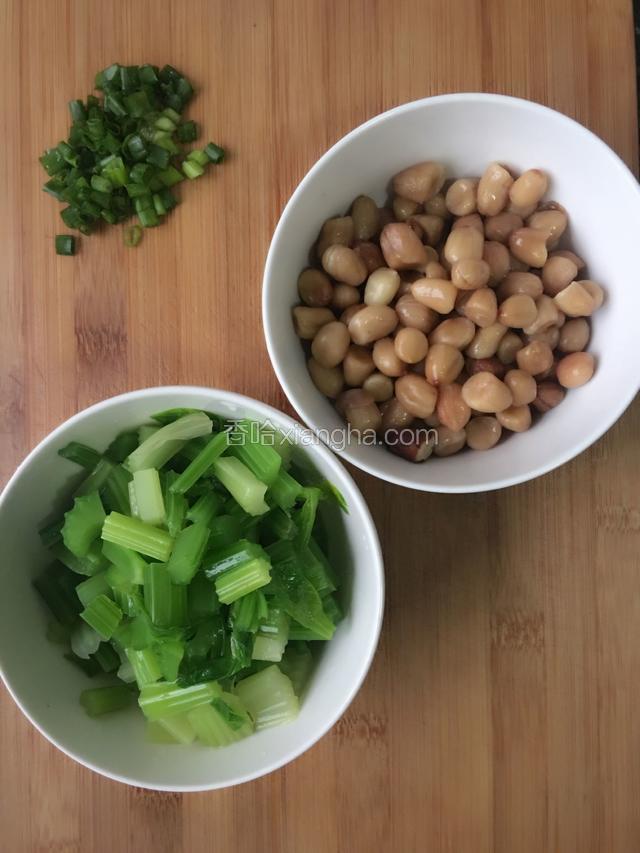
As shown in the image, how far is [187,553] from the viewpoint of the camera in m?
0.84

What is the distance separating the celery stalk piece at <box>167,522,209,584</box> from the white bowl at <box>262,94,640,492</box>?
0.58ft

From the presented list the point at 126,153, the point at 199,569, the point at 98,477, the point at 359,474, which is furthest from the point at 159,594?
the point at 126,153

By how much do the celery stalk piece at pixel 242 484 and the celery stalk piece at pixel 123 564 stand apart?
0.13 m

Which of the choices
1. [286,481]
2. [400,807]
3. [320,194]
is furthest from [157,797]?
[320,194]

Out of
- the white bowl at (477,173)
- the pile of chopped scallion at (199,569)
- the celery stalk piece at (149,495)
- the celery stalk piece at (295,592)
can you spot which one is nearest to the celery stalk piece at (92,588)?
the pile of chopped scallion at (199,569)

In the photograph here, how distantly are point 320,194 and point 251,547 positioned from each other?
426 mm

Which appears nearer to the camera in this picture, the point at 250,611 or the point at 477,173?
the point at 250,611

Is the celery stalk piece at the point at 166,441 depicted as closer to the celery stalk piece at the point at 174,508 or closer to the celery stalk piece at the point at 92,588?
the celery stalk piece at the point at 174,508

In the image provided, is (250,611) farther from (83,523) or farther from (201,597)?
(83,523)

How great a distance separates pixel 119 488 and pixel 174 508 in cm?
8

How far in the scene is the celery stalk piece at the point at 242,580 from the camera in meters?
0.83

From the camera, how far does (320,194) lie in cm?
90

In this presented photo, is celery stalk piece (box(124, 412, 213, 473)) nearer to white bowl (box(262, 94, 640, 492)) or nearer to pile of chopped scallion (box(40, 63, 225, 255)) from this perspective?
white bowl (box(262, 94, 640, 492))

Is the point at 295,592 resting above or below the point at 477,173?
below
